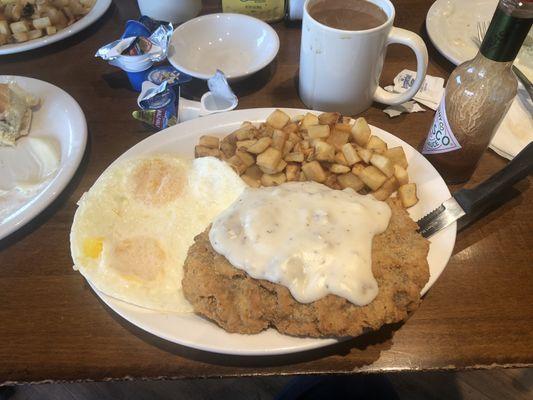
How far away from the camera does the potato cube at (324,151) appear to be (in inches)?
55.1

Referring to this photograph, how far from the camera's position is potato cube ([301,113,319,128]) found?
59.9 inches

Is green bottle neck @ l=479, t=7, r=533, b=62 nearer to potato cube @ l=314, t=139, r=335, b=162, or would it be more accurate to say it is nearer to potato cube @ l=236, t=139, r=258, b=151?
potato cube @ l=314, t=139, r=335, b=162

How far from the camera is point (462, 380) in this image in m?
2.01

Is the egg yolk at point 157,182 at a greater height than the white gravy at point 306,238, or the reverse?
the white gravy at point 306,238

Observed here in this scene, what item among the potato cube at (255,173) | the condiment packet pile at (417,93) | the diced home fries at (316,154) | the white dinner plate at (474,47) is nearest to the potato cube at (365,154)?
the diced home fries at (316,154)

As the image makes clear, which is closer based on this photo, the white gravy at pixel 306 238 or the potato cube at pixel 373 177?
the white gravy at pixel 306 238

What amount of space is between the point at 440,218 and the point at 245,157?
0.68 meters

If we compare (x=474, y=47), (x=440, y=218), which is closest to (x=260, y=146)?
(x=440, y=218)

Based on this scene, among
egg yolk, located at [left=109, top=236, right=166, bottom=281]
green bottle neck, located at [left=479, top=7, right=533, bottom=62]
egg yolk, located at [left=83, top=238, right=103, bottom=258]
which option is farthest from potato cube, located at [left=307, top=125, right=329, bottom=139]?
egg yolk, located at [left=83, top=238, right=103, bottom=258]

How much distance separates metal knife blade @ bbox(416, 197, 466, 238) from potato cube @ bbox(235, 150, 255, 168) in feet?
1.97

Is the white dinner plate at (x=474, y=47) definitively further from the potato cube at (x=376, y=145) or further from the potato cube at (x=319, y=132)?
the potato cube at (x=319, y=132)

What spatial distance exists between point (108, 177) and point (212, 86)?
0.58m

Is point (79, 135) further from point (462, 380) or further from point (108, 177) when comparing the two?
point (462, 380)

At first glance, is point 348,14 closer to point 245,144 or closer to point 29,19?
point 245,144
